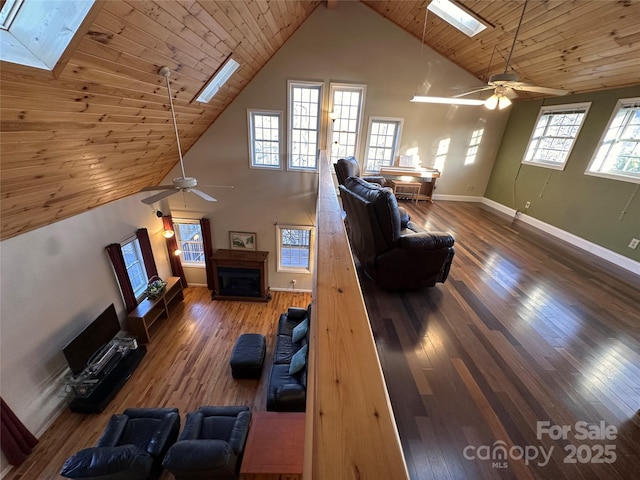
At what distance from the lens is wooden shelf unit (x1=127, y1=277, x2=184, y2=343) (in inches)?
193

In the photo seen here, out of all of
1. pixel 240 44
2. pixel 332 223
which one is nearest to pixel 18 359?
pixel 332 223

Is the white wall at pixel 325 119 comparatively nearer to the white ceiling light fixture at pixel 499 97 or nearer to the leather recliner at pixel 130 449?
the white ceiling light fixture at pixel 499 97

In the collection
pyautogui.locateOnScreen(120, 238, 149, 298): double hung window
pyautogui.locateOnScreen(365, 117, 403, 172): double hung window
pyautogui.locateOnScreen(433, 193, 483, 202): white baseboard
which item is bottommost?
pyautogui.locateOnScreen(120, 238, 149, 298): double hung window

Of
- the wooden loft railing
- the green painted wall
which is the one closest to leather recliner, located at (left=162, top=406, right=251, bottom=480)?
the wooden loft railing

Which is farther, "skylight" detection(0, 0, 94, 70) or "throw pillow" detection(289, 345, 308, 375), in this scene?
"throw pillow" detection(289, 345, 308, 375)

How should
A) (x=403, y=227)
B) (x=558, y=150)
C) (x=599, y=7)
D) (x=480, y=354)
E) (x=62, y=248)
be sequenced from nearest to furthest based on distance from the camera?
(x=480, y=354) → (x=599, y=7) → (x=403, y=227) → (x=62, y=248) → (x=558, y=150)

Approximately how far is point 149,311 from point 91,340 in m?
1.07

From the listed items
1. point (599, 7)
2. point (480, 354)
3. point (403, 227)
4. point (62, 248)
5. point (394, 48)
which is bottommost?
point (62, 248)

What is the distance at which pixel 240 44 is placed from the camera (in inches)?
137

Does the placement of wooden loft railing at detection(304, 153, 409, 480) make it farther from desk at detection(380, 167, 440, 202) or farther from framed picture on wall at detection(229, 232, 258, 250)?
framed picture on wall at detection(229, 232, 258, 250)

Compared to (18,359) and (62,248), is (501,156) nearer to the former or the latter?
(62,248)

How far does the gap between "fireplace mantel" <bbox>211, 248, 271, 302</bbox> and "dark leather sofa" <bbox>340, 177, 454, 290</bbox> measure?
4.37 metres

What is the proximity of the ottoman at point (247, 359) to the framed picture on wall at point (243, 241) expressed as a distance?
2912mm

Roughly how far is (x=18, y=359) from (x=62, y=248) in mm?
1492
